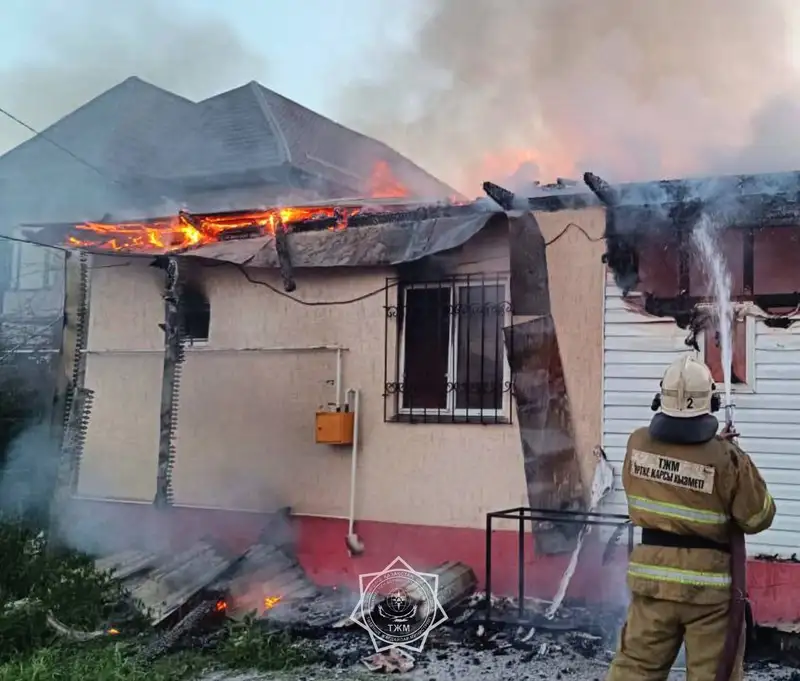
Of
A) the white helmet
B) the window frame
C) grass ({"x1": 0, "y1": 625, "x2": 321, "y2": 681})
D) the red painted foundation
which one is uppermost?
the window frame

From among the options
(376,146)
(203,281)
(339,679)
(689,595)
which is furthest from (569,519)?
(376,146)

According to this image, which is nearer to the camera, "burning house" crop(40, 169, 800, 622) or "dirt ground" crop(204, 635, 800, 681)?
"dirt ground" crop(204, 635, 800, 681)

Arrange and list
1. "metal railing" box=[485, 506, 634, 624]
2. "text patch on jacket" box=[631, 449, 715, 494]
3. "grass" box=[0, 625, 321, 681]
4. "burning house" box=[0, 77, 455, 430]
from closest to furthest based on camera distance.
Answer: "text patch on jacket" box=[631, 449, 715, 494] → "grass" box=[0, 625, 321, 681] → "metal railing" box=[485, 506, 634, 624] → "burning house" box=[0, 77, 455, 430]

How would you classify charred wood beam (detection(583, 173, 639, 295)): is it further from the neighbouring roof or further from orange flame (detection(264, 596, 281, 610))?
orange flame (detection(264, 596, 281, 610))

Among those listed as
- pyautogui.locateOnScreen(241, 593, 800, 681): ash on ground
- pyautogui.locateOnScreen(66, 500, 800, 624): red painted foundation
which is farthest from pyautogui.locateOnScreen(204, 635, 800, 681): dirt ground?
pyautogui.locateOnScreen(66, 500, 800, 624): red painted foundation

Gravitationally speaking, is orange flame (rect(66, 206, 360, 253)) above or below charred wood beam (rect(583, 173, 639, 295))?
above

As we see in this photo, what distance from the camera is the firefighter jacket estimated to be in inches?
146

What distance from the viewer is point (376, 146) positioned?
1645 centimetres

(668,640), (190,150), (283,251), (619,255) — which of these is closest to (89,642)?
(283,251)

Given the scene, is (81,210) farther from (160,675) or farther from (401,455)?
(160,675)

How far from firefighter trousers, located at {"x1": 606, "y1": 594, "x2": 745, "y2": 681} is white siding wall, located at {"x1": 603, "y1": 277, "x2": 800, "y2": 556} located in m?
2.87

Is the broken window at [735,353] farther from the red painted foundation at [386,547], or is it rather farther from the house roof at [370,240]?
the house roof at [370,240]

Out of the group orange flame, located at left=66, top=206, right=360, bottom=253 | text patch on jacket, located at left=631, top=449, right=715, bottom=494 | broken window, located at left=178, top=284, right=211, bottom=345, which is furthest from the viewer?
broken window, located at left=178, top=284, right=211, bottom=345

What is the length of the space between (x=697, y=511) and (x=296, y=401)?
4.90 metres
